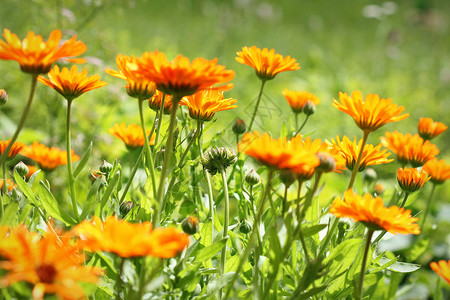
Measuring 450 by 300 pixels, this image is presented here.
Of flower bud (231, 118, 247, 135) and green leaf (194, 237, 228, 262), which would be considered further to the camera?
flower bud (231, 118, 247, 135)

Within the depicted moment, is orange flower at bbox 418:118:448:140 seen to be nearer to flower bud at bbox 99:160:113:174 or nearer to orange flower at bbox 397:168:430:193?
orange flower at bbox 397:168:430:193

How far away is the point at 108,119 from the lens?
1858 millimetres

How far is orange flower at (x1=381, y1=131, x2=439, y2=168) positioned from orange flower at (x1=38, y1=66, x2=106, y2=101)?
55 cm

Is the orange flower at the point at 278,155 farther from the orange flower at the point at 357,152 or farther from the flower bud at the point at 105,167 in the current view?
the flower bud at the point at 105,167

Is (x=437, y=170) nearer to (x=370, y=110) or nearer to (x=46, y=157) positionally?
(x=370, y=110)

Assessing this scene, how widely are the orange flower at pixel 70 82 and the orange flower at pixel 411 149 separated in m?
0.55

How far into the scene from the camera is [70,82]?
23.9 inches

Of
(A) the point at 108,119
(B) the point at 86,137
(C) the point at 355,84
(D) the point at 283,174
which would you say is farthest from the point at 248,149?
(C) the point at 355,84

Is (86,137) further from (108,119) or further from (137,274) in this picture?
(137,274)

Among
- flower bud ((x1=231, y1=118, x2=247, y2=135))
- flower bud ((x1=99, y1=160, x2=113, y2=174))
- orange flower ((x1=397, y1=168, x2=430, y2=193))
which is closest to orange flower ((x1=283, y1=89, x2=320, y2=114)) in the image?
flower bud ((x1=231, y1=118, x2=247, y2=135))

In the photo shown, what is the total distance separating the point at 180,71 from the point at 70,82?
20 cm

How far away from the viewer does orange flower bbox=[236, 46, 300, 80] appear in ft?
2.47

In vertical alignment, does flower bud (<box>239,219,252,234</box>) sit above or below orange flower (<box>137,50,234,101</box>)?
below

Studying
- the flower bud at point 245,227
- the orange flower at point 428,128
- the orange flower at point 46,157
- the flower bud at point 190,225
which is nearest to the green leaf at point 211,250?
the flower bud at point 190,225
